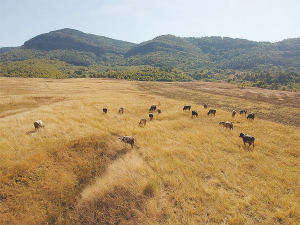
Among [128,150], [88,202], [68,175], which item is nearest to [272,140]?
[128,150]

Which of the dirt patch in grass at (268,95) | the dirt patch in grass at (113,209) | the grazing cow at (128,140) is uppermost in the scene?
the dirt patch in grass at (268,95)

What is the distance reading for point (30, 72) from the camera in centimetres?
14362

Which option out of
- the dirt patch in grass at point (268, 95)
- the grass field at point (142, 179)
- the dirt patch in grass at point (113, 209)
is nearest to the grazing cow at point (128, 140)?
the grass field at point (142, 179)

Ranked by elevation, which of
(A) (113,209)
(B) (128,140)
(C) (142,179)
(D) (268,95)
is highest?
(D) (268,95)

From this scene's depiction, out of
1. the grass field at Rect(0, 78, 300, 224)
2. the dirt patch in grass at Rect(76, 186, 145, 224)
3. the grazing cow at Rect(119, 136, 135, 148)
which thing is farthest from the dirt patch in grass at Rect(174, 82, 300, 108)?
the dirt patch in grass at Rect(76, 186, 145, 224)

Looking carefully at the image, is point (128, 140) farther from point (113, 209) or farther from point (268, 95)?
point (268, 95)

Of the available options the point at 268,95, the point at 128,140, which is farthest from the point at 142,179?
the point at 268,95

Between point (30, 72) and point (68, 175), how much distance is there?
17944 cm

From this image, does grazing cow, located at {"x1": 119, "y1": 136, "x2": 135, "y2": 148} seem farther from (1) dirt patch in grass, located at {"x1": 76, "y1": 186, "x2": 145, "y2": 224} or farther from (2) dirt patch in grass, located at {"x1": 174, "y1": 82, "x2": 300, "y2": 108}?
(2) dirt patch in grass, located at {"x1": 174, "y1": 82, "x2": 300, "y2": 108}

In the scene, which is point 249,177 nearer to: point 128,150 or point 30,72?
point 128,150

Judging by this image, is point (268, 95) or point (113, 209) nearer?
point (113, 209)

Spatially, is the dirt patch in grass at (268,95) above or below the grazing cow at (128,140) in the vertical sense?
above

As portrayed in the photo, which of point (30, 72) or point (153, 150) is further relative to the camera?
point (30, 72)

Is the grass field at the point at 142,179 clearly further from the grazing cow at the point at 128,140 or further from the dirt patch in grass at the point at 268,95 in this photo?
the dirt patch in grass at the point at 268,95
